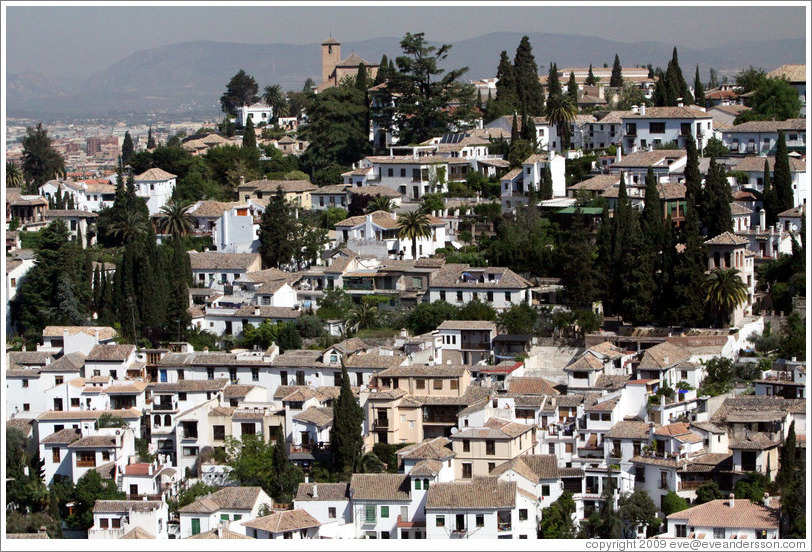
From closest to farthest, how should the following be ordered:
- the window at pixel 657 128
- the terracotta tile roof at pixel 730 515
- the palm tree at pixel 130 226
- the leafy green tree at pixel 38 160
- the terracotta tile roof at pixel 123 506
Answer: the terracotta tile roof at pixel 730 515 → the terracotta tile roof at pixel 123 506 → the palm tree at pixel 130 226 → the window at pixel 657 128 → the leafy green tree at pixel 38 160

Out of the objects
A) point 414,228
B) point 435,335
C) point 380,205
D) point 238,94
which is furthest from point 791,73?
point 238,94

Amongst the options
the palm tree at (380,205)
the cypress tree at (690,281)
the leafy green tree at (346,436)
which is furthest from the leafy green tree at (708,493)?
the palm tree at (380,205)

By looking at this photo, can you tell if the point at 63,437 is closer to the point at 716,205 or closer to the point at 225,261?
the point at 225,261

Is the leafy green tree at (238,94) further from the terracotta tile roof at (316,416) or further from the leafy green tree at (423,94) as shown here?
the terracotta tile roof at (316,416)

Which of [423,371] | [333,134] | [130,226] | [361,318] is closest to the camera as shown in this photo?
[423,371]

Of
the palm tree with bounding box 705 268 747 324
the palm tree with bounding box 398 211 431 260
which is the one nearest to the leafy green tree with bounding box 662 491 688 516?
the palm tree with bounding box 705 268 747 324

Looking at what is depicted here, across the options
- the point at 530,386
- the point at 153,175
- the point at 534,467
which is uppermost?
the point at 153,175
